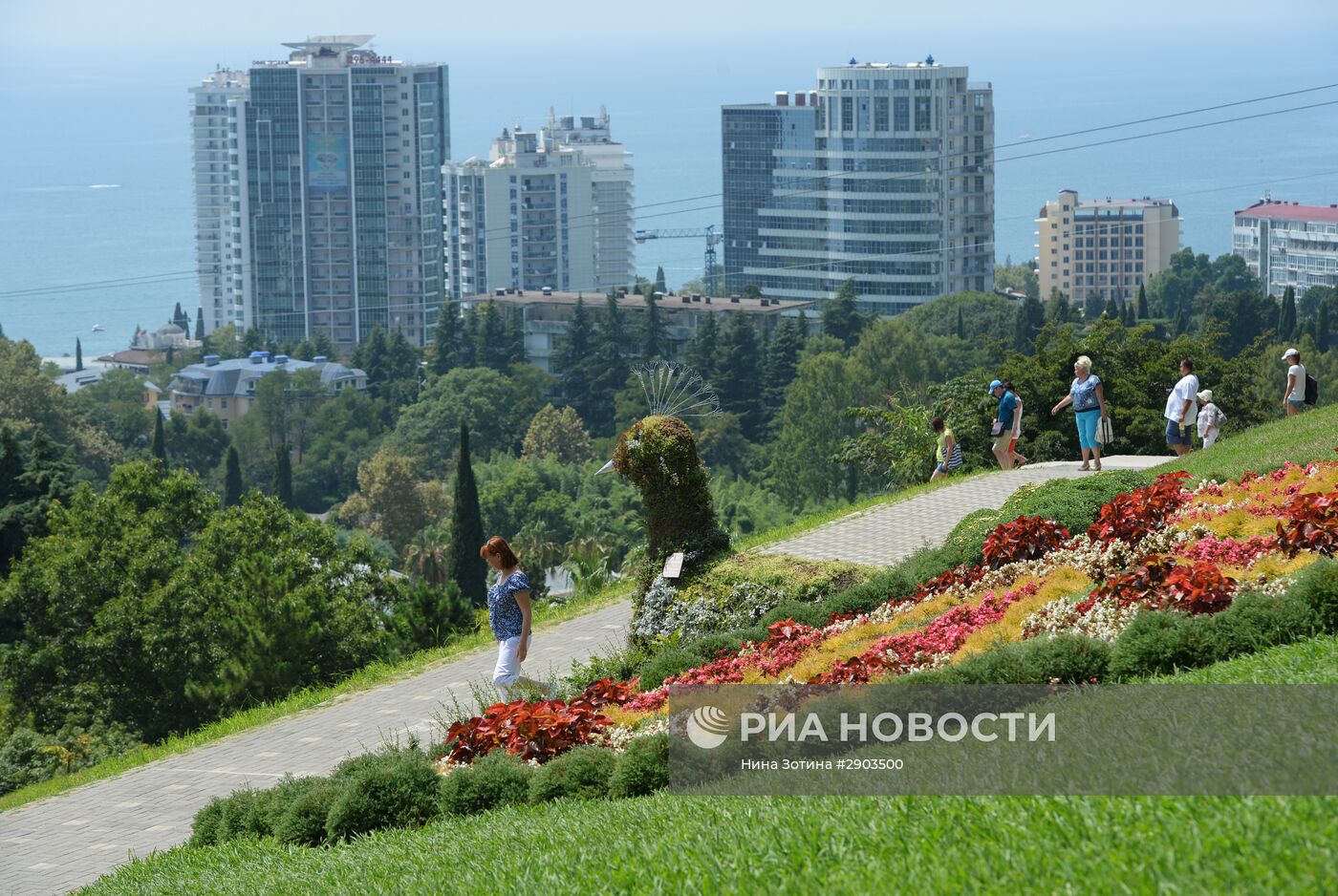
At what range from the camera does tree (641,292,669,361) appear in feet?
388

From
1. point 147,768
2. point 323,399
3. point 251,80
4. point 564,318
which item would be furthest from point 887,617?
point 251,80

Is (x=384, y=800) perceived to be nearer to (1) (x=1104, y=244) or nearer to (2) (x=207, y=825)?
(2) (x=207, y=825)

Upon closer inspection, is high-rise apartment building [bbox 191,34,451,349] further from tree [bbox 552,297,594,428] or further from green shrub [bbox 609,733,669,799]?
green shrub [bbox 609,733,669,799]

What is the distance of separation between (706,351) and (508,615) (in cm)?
9671

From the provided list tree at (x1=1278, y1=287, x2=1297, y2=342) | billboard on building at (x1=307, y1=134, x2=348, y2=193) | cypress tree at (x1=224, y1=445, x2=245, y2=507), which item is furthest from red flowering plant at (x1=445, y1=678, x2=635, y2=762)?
billboard on building at (x1=307, y1=134, x2=348, y2=193)

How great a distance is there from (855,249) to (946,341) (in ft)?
275

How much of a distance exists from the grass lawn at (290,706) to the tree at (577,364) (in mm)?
98774

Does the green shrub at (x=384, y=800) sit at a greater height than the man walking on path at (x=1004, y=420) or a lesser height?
lesser

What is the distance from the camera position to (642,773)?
7789 mm

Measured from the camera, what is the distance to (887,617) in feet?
36.2

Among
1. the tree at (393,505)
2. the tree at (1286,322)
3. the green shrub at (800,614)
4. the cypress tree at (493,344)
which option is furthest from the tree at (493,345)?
the green shrub at (800,614)

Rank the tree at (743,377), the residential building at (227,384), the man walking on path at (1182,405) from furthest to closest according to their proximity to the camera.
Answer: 1. the residential building at (227,384)
2. the tree at (743,377)
3. the man walking on path at (1182,405)

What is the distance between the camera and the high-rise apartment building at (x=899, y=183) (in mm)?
179875

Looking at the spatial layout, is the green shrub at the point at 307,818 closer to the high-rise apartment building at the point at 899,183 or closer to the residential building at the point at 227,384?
the residential building at the point at 227,384
